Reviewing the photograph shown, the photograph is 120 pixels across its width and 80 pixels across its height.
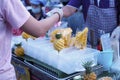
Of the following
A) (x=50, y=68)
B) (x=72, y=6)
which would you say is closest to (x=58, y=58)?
(x=50, y=68)

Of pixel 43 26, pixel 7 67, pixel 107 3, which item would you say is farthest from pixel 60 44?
pixel 107 3

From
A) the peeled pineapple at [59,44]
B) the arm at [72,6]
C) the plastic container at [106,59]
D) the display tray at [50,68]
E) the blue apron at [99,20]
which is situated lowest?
the display tray at [50,68]

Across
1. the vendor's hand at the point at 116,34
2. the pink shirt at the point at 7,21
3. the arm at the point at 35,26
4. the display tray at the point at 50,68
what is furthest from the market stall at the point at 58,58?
the pink shirt at the point at 7,21

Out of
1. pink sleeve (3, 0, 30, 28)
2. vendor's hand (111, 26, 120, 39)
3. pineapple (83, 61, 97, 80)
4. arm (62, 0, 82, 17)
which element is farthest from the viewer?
arm (62, 0, 82, 17)

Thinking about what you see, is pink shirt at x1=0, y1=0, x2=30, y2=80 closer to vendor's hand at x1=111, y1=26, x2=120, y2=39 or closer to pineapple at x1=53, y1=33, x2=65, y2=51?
pineapple at x1=53, y1=33, x2=65, y2=51

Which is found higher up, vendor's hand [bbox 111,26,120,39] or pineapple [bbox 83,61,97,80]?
vendor's hand [bbox 111,26,120,39]

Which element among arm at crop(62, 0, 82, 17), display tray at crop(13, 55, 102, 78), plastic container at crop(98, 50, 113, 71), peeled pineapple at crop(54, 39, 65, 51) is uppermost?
arm at crop(62, 0, 82, 17)

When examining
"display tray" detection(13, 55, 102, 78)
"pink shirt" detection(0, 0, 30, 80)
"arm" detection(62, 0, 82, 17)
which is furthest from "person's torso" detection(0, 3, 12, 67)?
"arm" detection(62, 0, 82, 17)

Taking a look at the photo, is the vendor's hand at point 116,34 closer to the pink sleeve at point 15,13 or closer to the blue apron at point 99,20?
the blue apron at point 99,20

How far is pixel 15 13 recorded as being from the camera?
1.13 metres

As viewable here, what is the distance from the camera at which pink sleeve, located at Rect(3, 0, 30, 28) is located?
111 centimetres

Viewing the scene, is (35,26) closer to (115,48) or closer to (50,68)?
(50,68)

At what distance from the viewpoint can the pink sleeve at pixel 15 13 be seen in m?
1.11

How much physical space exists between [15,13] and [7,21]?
0.06m
